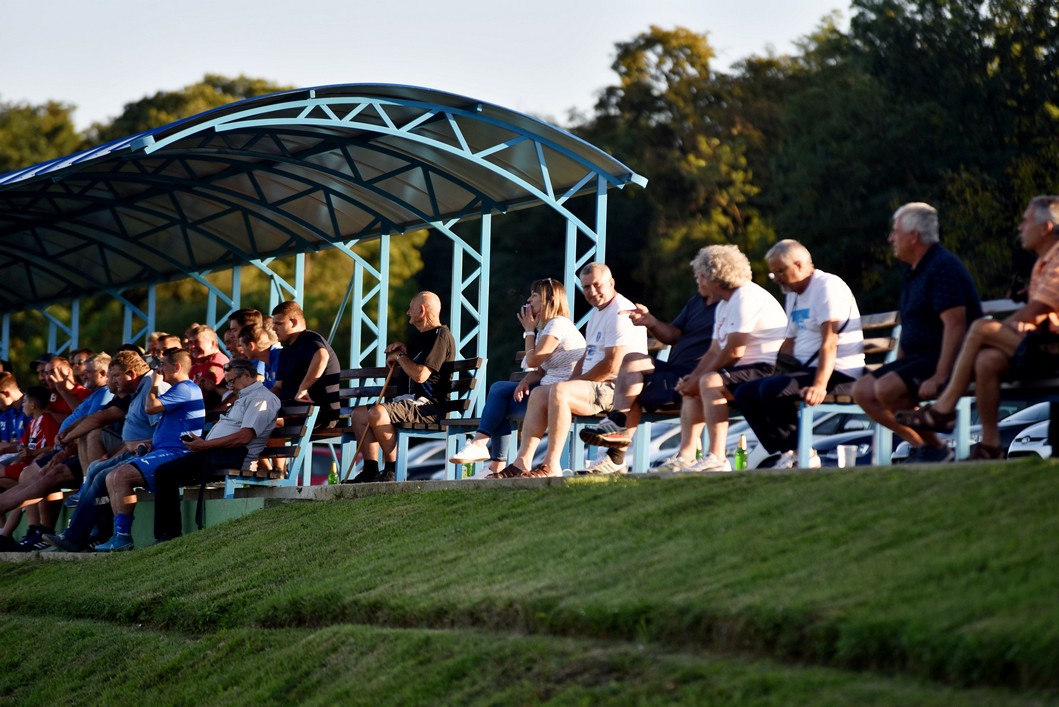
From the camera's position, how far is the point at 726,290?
980 centimetres

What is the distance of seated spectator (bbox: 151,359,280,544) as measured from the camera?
12.6 m

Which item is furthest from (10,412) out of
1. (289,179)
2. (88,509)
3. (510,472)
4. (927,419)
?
(927,419)

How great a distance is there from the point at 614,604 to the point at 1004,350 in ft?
7.96

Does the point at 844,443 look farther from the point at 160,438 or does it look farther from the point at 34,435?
the point at 34,435

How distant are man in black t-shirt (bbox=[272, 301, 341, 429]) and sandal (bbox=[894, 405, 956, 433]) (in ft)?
21.1

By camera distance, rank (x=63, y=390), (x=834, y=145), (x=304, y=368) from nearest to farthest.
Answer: (x=304, y=368) → (x=63, y=390) → (x=834, y=145)

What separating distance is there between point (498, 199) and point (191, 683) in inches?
346

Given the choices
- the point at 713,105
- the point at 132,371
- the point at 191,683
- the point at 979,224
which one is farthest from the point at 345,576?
the point at 713,105

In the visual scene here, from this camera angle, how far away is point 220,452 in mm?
12680

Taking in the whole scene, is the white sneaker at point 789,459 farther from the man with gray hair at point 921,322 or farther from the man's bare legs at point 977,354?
the man's bare legs at point 977,354

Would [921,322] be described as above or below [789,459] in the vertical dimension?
above

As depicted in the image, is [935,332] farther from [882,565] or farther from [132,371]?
[132,371]

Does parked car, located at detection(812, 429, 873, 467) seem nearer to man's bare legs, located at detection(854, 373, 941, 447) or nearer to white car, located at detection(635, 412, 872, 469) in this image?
white car, located at detection(635, 412, 872, 469)

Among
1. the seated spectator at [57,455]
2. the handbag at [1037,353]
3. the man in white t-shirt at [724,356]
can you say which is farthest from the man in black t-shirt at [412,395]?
the handbag at [1037,353]
